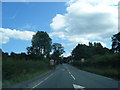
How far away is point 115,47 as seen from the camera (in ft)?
313

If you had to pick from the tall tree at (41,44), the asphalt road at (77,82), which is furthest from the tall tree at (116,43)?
the asphalt road at (77,82)

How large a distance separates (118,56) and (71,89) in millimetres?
22061

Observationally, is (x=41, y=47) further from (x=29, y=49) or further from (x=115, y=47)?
(x=115, y=47)

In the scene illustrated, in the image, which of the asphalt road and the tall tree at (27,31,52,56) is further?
the tall tree at (27,31,52,56)

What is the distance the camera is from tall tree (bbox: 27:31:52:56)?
3342 inches

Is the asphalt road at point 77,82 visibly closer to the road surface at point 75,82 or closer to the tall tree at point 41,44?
the road surface at point 75,82

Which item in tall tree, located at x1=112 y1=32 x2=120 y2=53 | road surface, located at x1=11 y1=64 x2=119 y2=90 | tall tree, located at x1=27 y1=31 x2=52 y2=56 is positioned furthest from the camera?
tall tree, located at x1=112 y1=32 x2=120 y2=53

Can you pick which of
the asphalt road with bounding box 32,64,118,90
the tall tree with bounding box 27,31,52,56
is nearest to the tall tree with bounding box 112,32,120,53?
the tall tree with bounding box 27,31,52,56

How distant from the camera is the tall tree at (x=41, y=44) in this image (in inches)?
3342

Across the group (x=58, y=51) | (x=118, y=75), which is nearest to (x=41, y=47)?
(x=118, y=75)

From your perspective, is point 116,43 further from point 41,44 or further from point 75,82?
point 75,82

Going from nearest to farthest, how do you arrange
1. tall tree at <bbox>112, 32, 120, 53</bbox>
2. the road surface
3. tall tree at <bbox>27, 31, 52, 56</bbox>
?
the road surface < tall tree at <bbox>27, 31, 52, 56</bbox> < tall tree at <bbox>112, 32, 120, 53</bbox>

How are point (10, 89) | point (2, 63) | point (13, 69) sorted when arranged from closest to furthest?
1. point (10, 89)
2. point (2, 63)
3. point (13, 69)

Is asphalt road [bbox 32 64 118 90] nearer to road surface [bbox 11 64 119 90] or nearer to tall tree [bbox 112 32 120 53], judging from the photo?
road surface [bbox 11 64 119 90]
